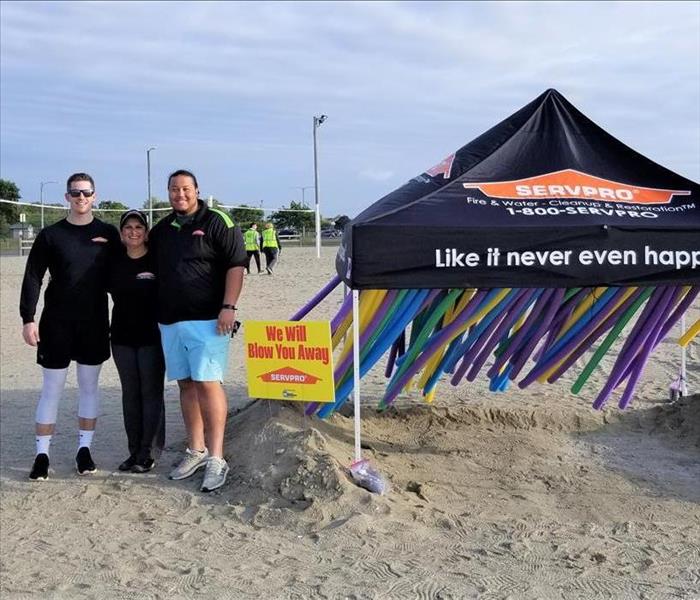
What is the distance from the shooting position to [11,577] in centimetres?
353

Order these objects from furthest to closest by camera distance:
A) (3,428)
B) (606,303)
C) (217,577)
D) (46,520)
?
1. (3,428)
2. (606,303)
3. (46,520)
4. (217,577)

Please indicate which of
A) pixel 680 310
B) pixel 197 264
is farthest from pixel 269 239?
pixel 680 310

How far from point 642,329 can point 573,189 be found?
1.01 meters

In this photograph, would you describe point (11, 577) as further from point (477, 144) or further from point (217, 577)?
point (477, 144)

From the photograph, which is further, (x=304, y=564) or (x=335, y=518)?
(x=335, y=518)

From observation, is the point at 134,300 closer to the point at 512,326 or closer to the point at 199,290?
the point at 199,290

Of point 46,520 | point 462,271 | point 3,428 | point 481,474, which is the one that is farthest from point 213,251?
point 3,428

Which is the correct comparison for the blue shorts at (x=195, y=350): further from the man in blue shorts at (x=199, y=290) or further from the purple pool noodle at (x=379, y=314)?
the purple pool noodle at (x=379, y=314)

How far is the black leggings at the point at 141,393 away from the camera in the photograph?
15.6ft

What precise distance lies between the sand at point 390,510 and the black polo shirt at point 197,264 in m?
1.03

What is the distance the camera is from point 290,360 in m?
4.54

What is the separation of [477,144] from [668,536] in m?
2.73

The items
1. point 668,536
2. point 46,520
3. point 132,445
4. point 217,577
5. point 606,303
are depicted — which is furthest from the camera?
point 132,445

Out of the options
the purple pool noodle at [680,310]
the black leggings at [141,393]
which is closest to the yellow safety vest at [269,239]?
the black leggings at [141,393]
